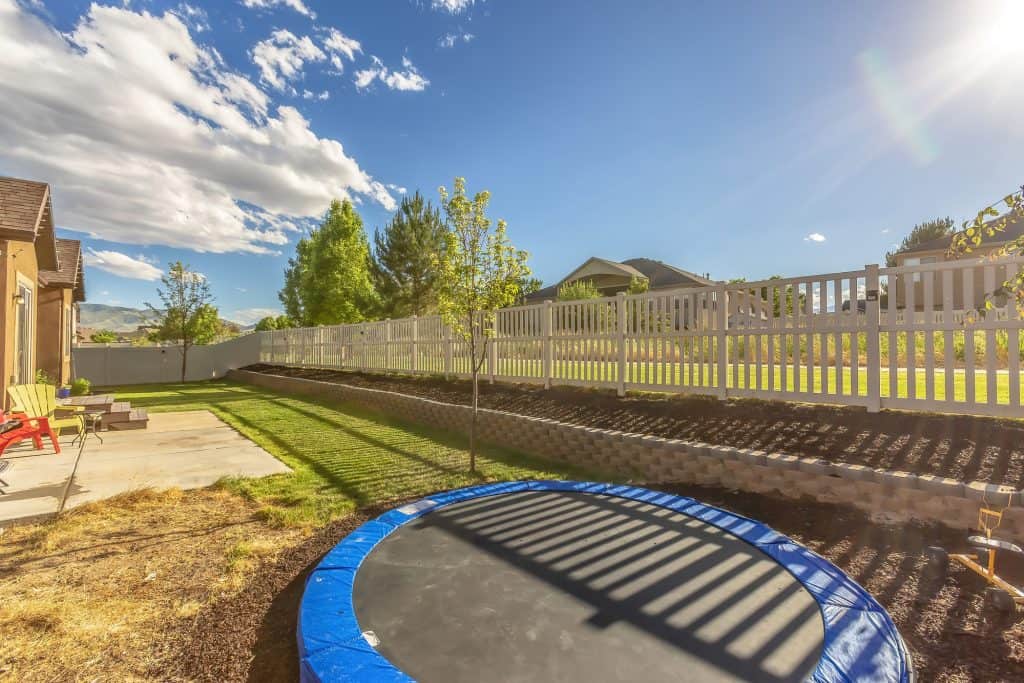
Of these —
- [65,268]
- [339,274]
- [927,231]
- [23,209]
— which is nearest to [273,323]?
[339,274]

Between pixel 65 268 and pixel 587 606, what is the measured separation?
15.1 metres

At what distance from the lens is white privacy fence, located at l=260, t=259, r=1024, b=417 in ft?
11.1

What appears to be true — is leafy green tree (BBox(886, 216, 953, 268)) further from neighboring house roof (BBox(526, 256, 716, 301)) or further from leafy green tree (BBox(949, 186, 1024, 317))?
leafy green tree (BBox(949, 186, 1024, 317))

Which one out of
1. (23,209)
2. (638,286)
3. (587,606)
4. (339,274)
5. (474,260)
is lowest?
(587,606)

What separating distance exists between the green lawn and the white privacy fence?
1.89 m

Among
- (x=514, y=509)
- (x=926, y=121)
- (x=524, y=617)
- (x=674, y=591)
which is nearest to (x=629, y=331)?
(x=514, y=509)

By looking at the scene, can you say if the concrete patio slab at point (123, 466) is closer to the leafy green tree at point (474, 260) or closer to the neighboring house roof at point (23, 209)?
the leafy green tree at point (474, 260)

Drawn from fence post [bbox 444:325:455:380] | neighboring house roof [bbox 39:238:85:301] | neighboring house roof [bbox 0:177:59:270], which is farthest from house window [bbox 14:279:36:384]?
fence post [bbox 444:325:455:380]

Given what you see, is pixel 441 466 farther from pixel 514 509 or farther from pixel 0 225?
pixel 0 225

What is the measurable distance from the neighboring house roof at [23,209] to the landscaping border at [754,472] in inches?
243

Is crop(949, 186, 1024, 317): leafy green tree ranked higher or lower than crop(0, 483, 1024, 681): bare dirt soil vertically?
higher

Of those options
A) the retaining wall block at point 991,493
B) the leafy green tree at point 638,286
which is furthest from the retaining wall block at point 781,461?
the leafy green tree at point 638,286

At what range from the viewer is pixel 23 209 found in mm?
5914

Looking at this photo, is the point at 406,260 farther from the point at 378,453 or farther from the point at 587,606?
the point at 587,606
